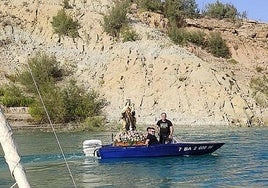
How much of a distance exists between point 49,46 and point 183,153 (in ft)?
122

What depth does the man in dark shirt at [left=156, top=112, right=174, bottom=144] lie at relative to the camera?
23447mm

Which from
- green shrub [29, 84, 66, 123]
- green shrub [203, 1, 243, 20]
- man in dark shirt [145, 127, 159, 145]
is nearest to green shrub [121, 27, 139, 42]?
green shrub [29, 84, 66, 123]

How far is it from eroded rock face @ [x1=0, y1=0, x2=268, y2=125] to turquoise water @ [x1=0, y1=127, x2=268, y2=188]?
768 inches

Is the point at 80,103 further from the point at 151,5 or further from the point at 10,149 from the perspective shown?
the point at 10,149

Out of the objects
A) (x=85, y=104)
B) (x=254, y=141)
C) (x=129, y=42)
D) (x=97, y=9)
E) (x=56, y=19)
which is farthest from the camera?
(x=97, y=9)

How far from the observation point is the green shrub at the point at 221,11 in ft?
254

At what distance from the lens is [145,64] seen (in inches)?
2055

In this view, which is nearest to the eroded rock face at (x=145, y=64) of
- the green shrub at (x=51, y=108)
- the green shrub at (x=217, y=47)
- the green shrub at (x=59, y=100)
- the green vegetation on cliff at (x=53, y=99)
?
the green shrub at (x=217, y=47)

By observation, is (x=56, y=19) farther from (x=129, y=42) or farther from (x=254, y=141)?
(x=254, y=141)

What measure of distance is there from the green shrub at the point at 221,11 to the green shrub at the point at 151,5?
10.9 metres

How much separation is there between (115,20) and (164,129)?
36928 millimetres

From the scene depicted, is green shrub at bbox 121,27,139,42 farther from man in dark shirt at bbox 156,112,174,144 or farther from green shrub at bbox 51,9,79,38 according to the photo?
man in dark shirt at bbox 156,112,174,144

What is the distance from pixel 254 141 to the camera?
30.4 meters

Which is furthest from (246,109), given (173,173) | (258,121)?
(173,173)
